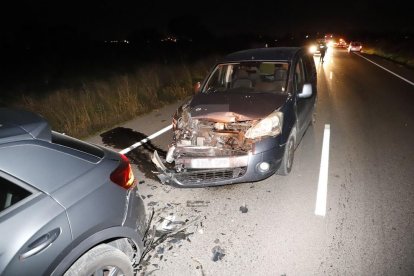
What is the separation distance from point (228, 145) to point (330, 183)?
5.53ft

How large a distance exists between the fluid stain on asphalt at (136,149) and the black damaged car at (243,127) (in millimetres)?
809

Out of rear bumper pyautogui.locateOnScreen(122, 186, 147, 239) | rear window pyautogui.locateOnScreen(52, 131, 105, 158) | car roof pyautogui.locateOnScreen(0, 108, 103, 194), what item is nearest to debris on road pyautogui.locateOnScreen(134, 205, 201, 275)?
rear bumper pyautogui.locateOnScreen(122, 186, 147, 239)

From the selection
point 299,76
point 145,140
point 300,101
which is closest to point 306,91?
point 300,101

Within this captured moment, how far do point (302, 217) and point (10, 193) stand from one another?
125 inches

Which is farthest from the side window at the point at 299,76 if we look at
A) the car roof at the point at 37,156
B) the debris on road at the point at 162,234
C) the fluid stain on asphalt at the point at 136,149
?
the car roof at the point at 37,156

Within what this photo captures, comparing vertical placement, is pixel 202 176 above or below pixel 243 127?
below

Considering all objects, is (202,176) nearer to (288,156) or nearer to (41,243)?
(288,156)

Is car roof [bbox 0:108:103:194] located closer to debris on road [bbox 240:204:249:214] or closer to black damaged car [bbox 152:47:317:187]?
black damaged car [bbox 152:47:317:187]

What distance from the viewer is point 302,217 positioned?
3.89m

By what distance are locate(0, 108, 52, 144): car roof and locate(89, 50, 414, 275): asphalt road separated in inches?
67.2

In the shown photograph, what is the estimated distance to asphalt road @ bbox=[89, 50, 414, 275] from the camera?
10.3 ft

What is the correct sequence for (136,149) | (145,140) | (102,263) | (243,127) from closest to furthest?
(102,263)
(243,127)
(136,149)
(145,140)

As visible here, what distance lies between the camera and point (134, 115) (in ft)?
31.0

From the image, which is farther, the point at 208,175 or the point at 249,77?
the point at 249,77
